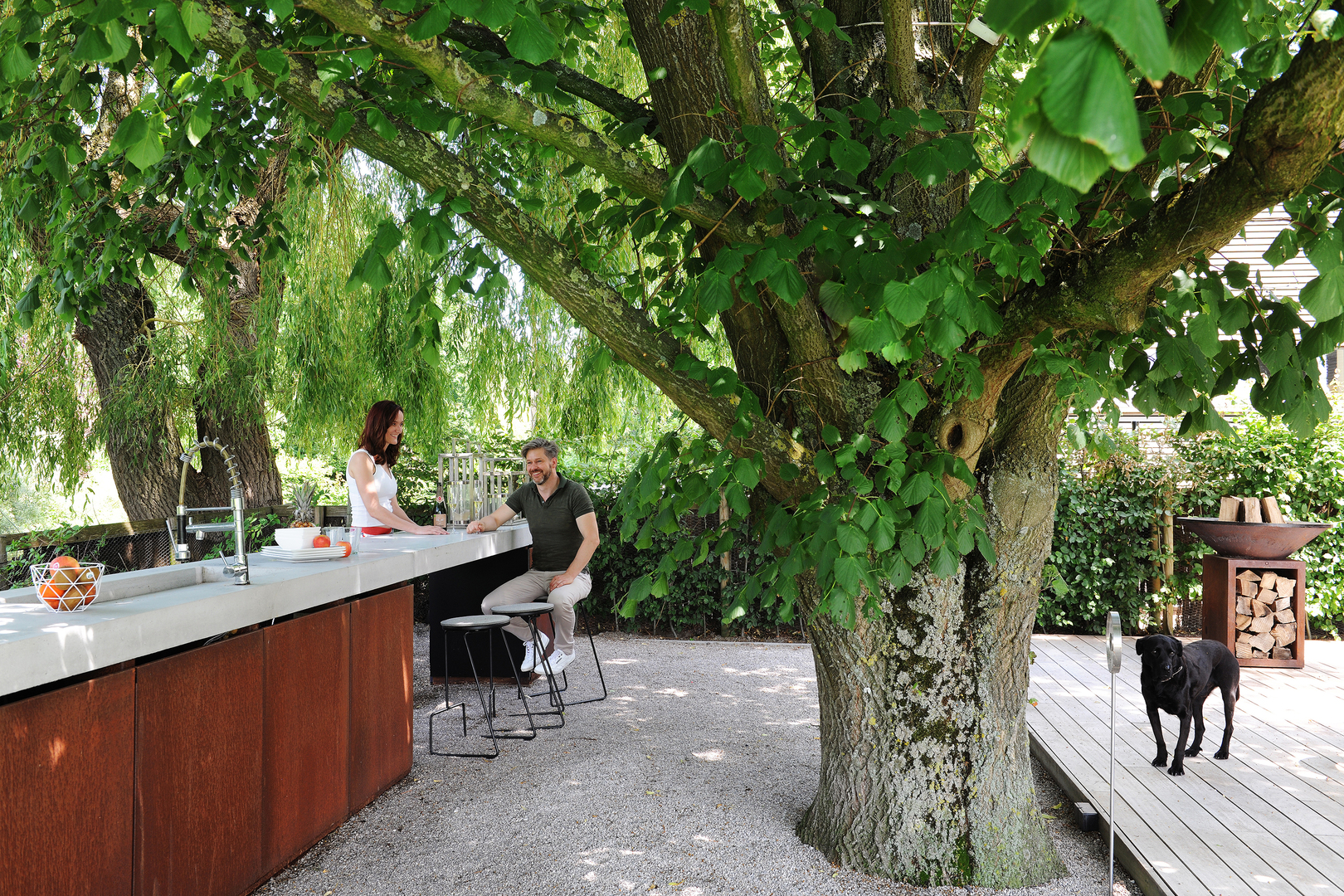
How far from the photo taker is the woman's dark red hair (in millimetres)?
5305

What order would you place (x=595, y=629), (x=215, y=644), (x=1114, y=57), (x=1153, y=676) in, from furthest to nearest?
(x=595, y=629) < (x=1153, y=676) < (x=215, y=644) < (x=1114, y=57)

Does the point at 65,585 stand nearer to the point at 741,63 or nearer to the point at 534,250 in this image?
the point at 534,250

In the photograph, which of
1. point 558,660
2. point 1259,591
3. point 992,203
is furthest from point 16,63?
point 1259,591

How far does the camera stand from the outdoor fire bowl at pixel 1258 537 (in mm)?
6262

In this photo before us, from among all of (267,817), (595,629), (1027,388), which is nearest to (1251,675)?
(1027,388)

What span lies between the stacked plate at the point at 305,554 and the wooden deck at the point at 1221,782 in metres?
3.32

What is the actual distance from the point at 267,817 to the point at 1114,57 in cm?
338

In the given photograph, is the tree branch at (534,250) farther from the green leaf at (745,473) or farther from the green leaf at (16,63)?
the green leaf at (16,63)

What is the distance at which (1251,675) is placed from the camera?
6.20 m

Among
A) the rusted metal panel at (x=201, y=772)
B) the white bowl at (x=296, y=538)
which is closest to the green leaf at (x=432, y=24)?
the rusted metal panel at (x=201, y=772)

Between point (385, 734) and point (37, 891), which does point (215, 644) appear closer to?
point (37, 891)

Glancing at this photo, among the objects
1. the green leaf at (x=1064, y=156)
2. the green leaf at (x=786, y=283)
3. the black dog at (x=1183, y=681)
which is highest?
the green leaf at (x=786, y=283)

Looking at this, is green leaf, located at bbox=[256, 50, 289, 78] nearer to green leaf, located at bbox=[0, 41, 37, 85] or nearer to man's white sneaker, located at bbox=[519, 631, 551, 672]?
green leaf, located at bbox=[0, 41, 37, 85]

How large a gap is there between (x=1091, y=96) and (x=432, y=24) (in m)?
1.62
